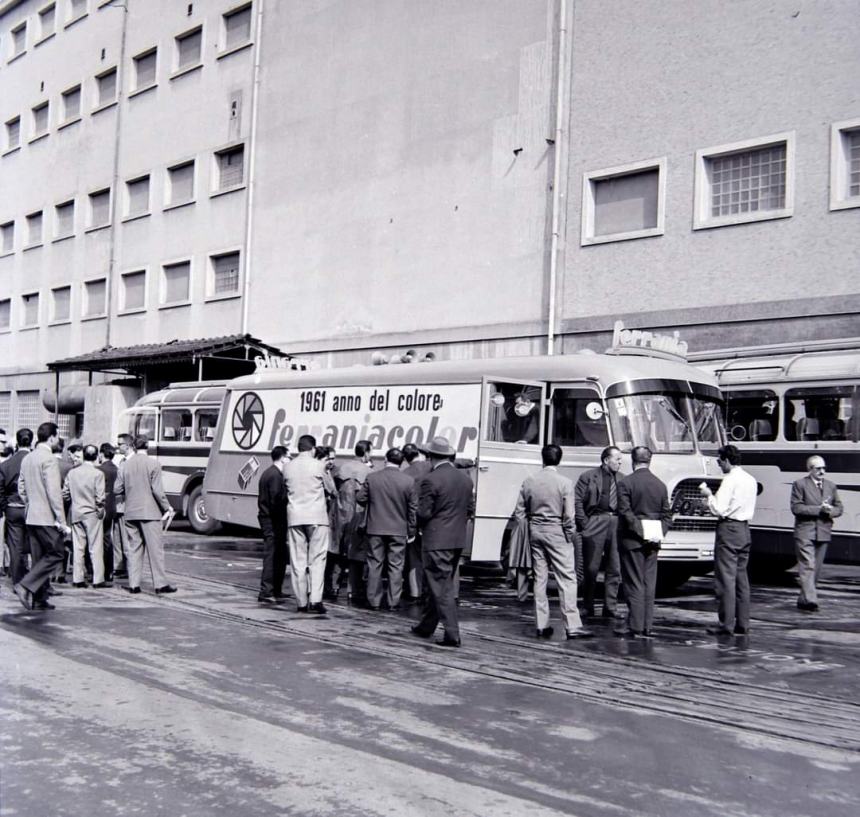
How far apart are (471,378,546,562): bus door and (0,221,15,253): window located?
3137 centimetres

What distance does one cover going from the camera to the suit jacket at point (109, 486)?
1312cm

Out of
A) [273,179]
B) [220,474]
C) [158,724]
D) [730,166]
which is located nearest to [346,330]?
[273,179]

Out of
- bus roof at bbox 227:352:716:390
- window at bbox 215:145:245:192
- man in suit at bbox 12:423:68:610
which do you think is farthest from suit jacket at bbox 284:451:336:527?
window at bbox 215:145:245:192

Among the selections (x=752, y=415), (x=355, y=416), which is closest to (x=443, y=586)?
(x=355, y=416)

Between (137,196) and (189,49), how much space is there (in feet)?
15.8

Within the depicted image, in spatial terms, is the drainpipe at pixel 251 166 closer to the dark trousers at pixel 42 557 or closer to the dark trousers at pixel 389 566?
the dark trousers at pixel 389 566

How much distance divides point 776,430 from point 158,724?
35.6ft

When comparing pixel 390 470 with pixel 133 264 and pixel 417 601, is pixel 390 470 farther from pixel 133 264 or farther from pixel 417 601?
pixel 133 264

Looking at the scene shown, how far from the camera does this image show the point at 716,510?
34.4 feet

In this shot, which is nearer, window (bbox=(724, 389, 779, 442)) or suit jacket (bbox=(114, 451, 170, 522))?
suit jacket (bbox=(114, 451, 170, 522))

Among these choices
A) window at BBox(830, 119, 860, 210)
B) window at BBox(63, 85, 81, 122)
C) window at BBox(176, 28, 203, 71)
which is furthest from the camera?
window at BBox(63, 85, 81, 122)

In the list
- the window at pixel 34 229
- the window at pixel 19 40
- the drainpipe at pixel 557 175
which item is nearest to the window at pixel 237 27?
the window at pixel 34 229

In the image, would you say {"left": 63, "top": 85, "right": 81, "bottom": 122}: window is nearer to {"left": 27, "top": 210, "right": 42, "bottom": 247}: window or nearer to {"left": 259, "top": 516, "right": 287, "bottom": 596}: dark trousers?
{"left": 27, "top": 210, "right": 42, "bottom": 247}: window

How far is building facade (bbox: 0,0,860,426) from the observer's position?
18562 mm
